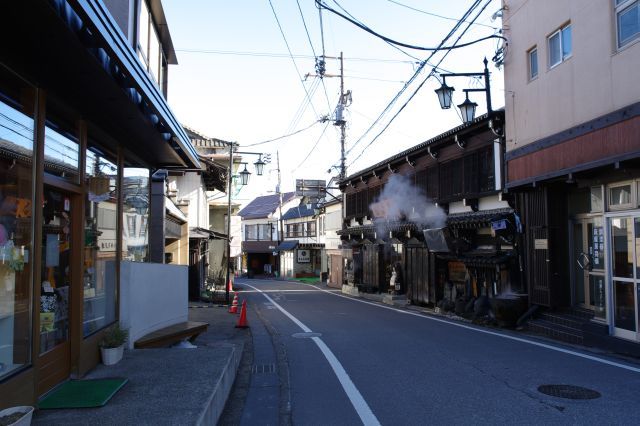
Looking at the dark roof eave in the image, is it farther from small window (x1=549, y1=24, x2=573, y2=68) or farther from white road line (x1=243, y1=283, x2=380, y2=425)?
white road line (x1=243, y1=283, x2=380, y2=425)

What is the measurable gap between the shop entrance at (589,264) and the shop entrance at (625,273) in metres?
0.70

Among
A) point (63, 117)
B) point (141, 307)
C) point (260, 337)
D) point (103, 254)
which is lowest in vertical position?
point (260, 337)

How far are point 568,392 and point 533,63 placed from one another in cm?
949

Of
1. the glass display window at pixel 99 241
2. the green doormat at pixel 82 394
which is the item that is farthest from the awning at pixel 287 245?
the green doormat at pixel 82 394

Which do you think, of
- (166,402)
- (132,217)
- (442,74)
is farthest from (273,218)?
(166,402)

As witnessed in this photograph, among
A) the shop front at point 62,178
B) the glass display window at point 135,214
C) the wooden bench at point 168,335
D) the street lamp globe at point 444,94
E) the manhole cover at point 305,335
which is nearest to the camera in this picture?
the shop front at point 62,178

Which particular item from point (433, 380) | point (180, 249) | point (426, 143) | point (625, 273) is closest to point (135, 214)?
point (433, 380)

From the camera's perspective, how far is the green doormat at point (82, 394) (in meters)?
5.09

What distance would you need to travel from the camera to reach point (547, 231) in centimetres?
1257

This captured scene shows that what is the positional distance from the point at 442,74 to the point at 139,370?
10.9 meters

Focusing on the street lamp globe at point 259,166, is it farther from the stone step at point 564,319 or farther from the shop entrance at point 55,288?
the shop entrance at point 55,288

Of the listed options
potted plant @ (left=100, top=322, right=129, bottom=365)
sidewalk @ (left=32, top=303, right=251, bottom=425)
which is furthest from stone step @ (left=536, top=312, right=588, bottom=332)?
potted plant @ (left=100, top=322, right=129, bottom=365)

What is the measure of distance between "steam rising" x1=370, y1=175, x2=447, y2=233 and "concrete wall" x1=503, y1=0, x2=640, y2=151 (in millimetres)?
6340

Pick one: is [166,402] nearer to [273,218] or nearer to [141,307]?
[141,307]
